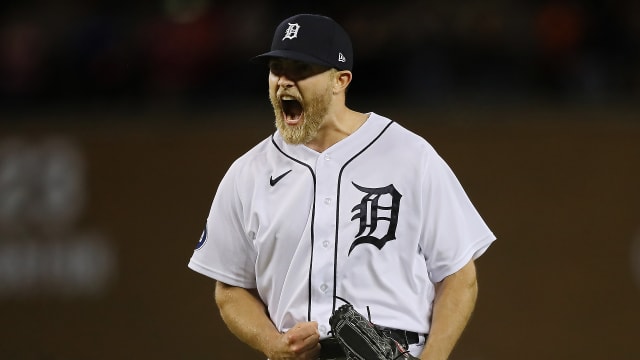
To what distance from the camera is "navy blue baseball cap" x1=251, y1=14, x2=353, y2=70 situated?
389cm

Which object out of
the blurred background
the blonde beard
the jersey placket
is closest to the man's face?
the blonde beard

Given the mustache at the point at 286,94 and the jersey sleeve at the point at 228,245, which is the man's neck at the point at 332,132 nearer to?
the mustache at the point at 286,94

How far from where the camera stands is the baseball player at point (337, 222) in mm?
3898

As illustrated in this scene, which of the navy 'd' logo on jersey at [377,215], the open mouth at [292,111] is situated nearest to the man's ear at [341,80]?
the open mouth at [292,111]

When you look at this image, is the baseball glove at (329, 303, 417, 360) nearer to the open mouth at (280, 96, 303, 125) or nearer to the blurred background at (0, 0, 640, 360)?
the open mouth at (280, 96, 303, 125)

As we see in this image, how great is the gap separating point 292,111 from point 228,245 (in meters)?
0.51

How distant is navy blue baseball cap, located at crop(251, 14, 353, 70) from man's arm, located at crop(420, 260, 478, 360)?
77 centimetres

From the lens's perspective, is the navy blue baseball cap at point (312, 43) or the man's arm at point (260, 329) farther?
the navy blue baseball cap at point (312, 43)

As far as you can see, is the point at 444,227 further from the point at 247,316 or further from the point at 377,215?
the point at 247,316

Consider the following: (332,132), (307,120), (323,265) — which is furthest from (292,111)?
(323,265)

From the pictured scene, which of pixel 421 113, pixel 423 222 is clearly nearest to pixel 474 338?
pixel 421 113
